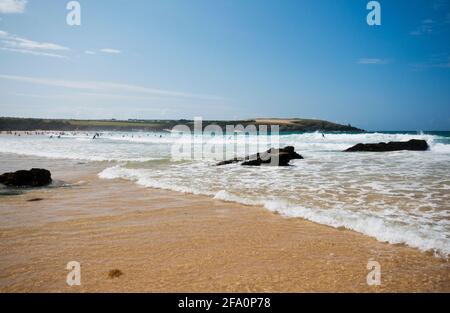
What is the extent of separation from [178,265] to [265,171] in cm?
1021

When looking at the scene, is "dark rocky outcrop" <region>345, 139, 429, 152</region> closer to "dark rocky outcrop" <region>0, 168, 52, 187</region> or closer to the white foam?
the white foam

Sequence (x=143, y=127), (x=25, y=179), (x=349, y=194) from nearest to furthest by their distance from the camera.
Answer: (x=349, y=194) < (x=25, y=179) < (x=143, y=127)

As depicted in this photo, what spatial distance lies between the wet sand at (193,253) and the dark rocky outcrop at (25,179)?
10.2 feet

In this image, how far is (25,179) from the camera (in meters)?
10.5

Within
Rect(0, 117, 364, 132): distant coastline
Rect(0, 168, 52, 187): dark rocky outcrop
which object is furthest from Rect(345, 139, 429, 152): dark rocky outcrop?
Rect(0, 117, 364, 132): distant coastline

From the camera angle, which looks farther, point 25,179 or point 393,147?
point 393,147

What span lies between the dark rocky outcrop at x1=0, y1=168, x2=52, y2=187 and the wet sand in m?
3.11

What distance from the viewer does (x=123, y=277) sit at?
3.93 m

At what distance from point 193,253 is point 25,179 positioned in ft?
27.3

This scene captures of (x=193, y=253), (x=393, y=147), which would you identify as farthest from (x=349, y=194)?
(x=393, y=147)

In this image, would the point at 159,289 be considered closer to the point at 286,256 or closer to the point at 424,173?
the point at 286,256

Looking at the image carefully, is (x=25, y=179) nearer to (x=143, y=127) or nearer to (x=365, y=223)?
(x=365, y=223)

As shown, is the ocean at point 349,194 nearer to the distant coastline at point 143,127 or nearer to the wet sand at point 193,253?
the wet sand at point 193,253
